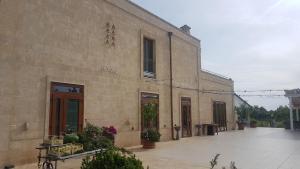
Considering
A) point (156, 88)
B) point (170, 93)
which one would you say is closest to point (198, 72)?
point (170, 93)

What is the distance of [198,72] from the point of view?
830 inches

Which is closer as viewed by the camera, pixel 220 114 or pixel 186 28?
pixel 186 28

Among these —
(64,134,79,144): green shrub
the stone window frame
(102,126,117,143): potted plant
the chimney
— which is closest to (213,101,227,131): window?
the chimney

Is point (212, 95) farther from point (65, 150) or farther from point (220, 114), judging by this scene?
point (65, 150)

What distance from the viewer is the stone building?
8.86 m

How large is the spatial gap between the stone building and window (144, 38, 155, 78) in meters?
0.05

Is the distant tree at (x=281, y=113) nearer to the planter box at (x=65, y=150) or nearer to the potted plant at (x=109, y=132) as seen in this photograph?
the potted plant at (x=109, y=132)

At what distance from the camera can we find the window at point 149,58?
51.8 feet

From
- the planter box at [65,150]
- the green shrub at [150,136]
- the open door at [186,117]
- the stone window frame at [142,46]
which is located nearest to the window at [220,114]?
the open door at [186,117]

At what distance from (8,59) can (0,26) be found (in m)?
0.93

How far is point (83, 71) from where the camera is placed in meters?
11.3

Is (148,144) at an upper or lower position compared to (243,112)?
lower

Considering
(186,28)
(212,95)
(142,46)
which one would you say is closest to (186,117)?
(212,95)

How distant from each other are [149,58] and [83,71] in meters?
5.44
